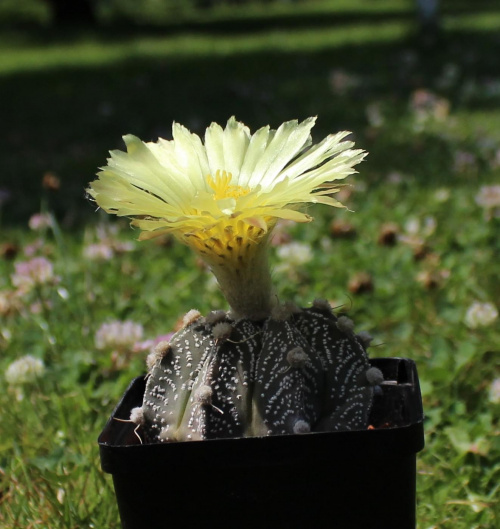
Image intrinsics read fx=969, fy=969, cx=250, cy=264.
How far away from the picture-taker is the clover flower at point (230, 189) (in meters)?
1.22

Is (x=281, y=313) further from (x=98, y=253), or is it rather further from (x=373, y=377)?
(x=98, y=253)

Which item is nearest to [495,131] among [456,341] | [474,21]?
[456,341]

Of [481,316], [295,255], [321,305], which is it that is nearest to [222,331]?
[321,305]

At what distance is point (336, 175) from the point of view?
4.06 ft

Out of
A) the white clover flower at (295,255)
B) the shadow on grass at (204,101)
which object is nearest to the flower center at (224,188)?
the white clover flower at (295,255)

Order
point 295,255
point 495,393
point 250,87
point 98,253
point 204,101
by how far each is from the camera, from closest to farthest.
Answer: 1. point 495,393
2. point 295,255
3. point 98,253
4. point 204,101
5. point 250,87

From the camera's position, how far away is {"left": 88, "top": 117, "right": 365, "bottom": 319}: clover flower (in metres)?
1.22

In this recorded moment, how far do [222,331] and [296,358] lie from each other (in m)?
0.11

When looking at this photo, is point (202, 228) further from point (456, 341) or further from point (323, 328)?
point (456, 341)

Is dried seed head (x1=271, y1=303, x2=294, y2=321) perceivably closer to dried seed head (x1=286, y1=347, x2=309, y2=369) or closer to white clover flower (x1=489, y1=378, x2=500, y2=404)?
dried seed head (x1=286, y1=347, x2=309, y2=369)

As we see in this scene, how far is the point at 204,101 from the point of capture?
765cm

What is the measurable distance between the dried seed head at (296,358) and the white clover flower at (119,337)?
1038 millimetres

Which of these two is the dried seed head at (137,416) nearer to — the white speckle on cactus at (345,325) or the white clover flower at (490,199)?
the white speckle on cactus at (345,325)

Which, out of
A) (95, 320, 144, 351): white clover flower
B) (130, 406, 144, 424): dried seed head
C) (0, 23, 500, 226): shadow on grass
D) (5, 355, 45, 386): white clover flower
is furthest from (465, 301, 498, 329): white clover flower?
(0, 23, 500, 226): shadow on grass
